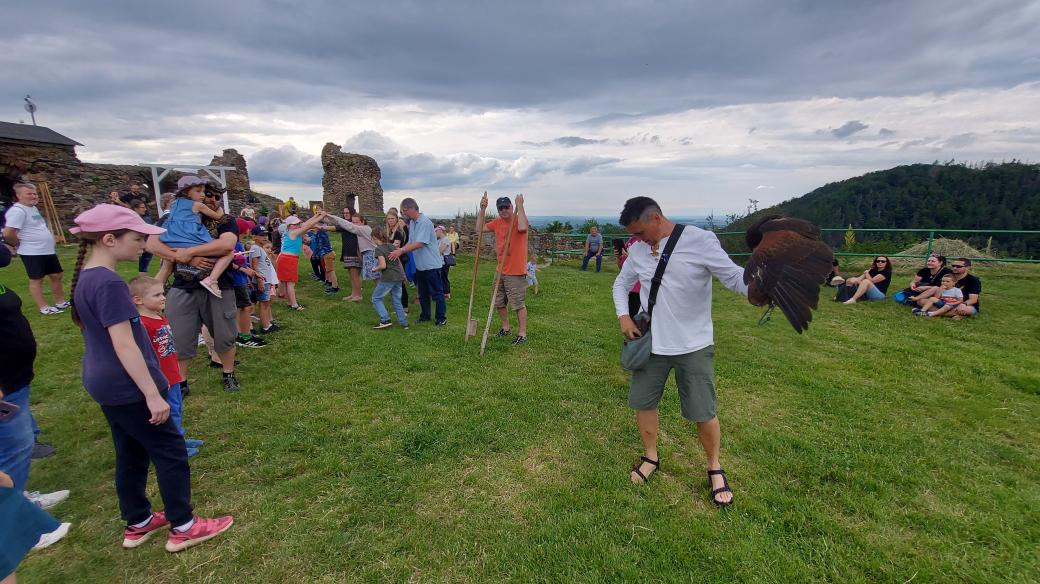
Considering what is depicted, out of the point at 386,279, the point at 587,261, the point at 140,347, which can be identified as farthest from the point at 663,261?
the point at 587,261

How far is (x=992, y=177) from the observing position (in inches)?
1747

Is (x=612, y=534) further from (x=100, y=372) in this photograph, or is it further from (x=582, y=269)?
(x=582, y=269)

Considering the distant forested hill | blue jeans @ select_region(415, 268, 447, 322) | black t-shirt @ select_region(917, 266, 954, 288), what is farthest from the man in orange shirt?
the distant forested hill

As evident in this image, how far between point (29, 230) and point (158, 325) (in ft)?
18.7

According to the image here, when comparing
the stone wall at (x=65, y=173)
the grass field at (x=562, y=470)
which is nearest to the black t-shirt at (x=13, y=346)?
the grass field at (x=562, y=470)

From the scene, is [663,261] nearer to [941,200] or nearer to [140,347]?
[140,347]

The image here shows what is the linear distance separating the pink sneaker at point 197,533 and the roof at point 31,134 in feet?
81.6

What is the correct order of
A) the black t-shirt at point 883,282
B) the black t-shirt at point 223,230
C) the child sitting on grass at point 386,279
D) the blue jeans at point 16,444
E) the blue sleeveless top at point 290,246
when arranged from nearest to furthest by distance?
1. the blue jeans at point 16,444
2. the black t-shirt at point 223,230
3. the child sitting on grass at point 386,279
4. the blue sleeveless top at point 290,246
5. the black t-shirt at point 883,282

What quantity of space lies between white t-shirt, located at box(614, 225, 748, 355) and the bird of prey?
1.00 ft

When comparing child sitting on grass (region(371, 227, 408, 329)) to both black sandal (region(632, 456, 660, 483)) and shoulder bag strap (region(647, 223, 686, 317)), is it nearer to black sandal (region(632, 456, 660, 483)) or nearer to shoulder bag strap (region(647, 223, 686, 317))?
black sandal (region(632, 456, 660, 483))

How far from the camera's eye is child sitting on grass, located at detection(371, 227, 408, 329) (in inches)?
264

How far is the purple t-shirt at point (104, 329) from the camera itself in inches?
85.8

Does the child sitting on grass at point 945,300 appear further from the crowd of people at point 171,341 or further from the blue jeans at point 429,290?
the blue jeans at point 429,290

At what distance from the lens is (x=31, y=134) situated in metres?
19.4
